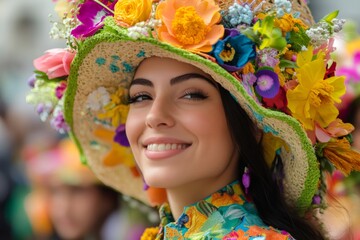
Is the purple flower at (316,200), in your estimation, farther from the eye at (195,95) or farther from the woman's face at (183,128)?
the eye at (195,95)

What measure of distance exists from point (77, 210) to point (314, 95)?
225cm

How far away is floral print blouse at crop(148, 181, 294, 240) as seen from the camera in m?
2.69

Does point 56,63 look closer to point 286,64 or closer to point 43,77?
point 43,77

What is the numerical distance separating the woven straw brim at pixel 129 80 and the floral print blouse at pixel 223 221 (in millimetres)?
212

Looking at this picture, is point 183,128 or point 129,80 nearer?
point 183,128

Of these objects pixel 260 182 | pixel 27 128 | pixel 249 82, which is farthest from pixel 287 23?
pixel 27 128

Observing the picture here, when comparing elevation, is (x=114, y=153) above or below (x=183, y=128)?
below

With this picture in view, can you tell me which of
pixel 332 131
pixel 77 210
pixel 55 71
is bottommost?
pixel 77 210

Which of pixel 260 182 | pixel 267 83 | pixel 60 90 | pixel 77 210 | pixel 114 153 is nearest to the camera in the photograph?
pixel 267 83

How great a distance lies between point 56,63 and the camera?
307 centimetres

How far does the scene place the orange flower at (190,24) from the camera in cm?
266

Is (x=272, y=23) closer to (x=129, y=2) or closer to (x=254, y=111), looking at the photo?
(x=254, y=111)

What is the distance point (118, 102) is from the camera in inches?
129

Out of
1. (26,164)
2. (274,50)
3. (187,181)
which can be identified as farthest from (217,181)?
(26,164)
